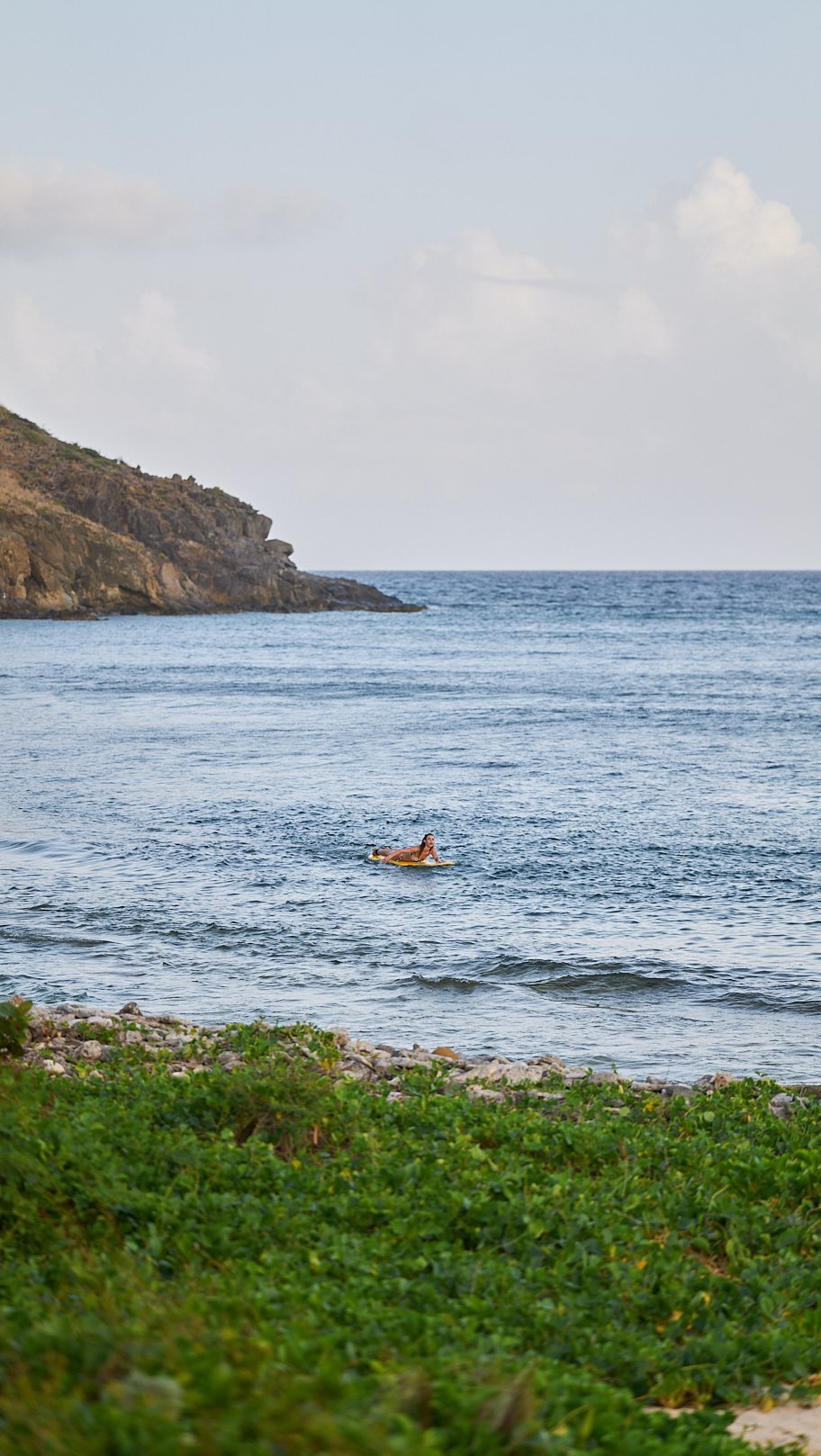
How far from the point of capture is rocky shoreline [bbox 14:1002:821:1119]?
30.7 ft

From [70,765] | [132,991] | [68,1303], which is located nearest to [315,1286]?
[68,1303]

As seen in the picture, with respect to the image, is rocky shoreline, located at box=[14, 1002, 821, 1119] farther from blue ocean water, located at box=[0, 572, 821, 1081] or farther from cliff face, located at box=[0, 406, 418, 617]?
cliff face, located at box=[0, 406, 418, 617]

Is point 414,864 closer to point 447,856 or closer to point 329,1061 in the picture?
point 447,856

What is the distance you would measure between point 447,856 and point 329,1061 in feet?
39.5

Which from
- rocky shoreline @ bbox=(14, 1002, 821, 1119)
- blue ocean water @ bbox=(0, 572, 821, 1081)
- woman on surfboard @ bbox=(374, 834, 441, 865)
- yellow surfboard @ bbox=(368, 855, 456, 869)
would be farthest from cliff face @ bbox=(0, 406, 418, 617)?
rocky shoreline @ bbox=(14, 1002, 821, 1119)

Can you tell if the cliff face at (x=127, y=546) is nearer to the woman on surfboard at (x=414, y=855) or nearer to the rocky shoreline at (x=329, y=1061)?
the woman on surfboard at (x=414, y=855)

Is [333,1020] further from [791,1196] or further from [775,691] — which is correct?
[775,691]

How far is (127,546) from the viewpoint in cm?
9662

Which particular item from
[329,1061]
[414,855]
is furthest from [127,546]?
[329,1061]

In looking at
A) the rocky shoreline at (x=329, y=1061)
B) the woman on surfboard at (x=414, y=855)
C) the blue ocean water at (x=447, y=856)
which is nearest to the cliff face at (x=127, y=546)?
the blue ocean water at (x=447, y=856)

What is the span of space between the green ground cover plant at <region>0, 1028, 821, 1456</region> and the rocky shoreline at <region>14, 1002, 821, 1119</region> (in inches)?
21.1

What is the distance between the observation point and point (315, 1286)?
17.3ft

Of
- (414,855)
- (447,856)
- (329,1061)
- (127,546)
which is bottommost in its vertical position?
(447,856)

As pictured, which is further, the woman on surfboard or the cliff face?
the cliff face
